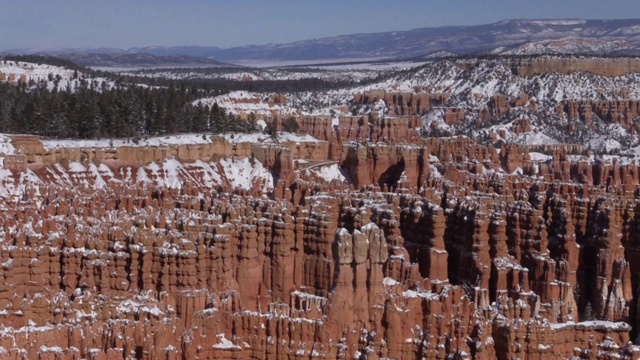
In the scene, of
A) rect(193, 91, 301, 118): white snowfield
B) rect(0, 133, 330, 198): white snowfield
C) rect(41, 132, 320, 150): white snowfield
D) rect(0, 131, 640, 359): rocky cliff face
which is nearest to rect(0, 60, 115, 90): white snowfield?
rect(193, 91, 301, 118): white snowfield

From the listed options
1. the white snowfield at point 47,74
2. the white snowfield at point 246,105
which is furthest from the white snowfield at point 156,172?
the white snowfield at point 47,74

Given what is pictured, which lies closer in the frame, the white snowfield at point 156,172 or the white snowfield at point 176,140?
the white snowfield at point 156,172

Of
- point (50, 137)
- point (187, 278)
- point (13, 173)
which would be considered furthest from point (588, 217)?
point (50, 137)

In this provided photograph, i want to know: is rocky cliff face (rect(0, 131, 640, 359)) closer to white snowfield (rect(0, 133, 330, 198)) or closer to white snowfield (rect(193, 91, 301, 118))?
white snowfield (rect(0, 133, 330, 198))

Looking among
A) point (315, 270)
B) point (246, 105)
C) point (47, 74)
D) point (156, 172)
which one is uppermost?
point (47, 74)

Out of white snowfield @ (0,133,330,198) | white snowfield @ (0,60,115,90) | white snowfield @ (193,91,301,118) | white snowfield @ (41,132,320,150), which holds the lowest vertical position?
white snowfield @ (0,133,330,198)

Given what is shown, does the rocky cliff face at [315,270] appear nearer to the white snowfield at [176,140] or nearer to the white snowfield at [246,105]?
the white snowfield at [176,140]

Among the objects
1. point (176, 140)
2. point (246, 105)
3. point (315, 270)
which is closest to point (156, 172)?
point (176, 140)

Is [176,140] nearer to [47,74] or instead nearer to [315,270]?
[315,270]
